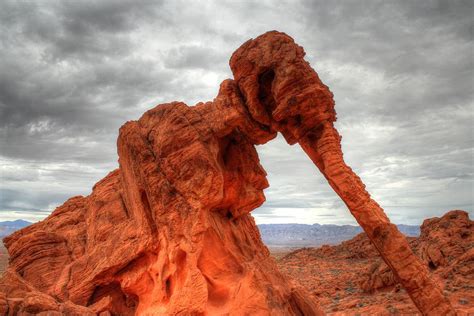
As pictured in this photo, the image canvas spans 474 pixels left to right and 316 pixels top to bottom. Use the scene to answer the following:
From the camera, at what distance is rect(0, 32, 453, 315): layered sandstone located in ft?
41.3

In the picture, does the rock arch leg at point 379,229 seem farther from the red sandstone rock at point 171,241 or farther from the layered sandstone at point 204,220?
the red sandstone rock at point 171,241

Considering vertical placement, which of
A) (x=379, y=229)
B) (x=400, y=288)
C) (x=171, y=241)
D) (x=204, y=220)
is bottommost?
(x=400, y=288)

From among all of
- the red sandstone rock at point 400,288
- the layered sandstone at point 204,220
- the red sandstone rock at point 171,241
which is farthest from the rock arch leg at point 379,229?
the red sandstone rock at point 400,288

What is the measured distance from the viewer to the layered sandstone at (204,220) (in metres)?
12.6

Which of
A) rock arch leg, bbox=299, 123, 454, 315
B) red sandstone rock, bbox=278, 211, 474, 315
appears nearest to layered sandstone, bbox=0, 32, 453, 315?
rock arch leg, bbox=299, 123, 454, 315

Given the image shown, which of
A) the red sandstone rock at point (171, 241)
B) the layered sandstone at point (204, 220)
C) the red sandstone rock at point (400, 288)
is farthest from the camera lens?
the red sandstone rock at point (400, 288)

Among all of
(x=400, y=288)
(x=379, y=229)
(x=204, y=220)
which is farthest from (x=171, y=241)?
(x=400, y=288)

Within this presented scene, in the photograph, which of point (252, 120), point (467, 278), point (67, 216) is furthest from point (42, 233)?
point (467, 278)

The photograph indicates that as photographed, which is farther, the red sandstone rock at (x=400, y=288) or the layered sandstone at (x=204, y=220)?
the red sandstone rock at (x=400, y=288)

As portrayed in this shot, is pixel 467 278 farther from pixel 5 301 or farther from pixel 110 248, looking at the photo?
pixel 5 301

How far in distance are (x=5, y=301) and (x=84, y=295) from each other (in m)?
3.81

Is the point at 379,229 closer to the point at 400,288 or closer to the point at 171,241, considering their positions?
the point at 171,241

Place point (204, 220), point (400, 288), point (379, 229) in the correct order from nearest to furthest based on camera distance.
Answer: point (379, 229), point (204, 220), point (400, 288)

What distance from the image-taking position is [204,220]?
13758 millimetres
